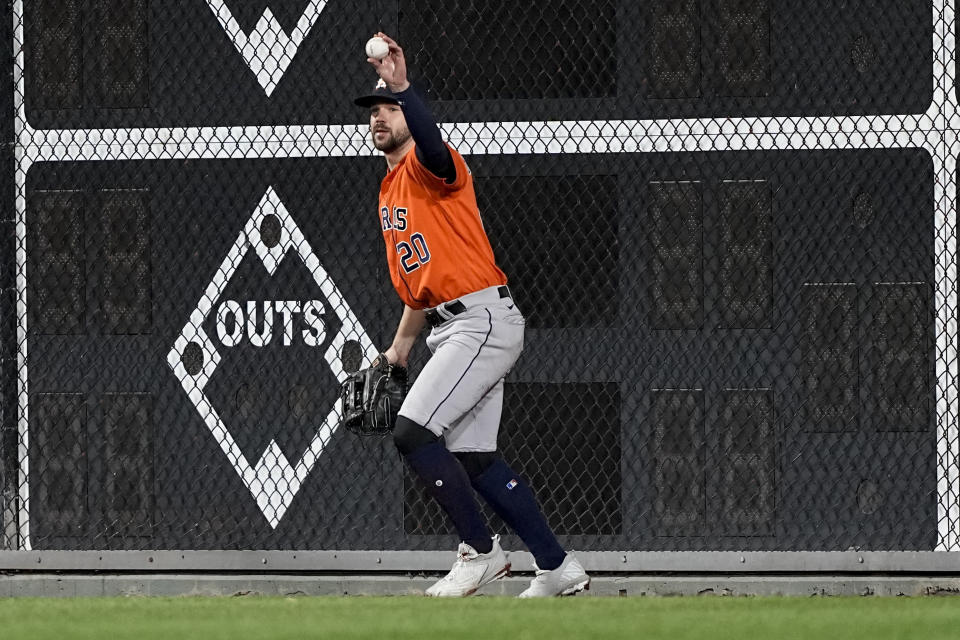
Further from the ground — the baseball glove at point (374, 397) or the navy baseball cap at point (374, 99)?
the navy baseball cap at point (374, 99)

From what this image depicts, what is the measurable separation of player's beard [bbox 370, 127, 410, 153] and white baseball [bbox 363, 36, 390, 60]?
52 centimetres

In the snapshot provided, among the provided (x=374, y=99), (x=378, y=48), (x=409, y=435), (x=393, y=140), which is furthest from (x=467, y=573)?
(x=378, y=48)

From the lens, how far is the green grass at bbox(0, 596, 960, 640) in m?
4.59

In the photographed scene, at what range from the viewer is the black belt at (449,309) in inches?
199

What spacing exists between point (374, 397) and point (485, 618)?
2.63 feet

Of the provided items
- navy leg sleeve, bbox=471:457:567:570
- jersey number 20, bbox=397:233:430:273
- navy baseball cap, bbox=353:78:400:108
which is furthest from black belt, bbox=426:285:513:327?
navy baseball cap, bbox=353:78:400:108

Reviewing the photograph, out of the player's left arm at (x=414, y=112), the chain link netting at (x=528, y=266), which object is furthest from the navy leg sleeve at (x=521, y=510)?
the player's left arm at (x=414, y=112)

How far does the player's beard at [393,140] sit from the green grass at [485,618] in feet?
4.76

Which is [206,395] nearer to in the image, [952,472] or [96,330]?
[96,330]

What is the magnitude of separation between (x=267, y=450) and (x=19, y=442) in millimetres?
884

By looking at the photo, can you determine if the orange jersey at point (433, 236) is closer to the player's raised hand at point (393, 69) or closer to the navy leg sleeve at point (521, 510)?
the player's raised hand at point (393, 69)

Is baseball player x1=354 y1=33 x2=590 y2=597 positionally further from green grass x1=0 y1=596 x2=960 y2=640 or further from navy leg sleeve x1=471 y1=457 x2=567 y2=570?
green grass x1=0 y1=596 x2=960 y2=640

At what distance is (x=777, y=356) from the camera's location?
5414 millimetres

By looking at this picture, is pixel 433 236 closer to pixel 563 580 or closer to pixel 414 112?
pixel 414 112
